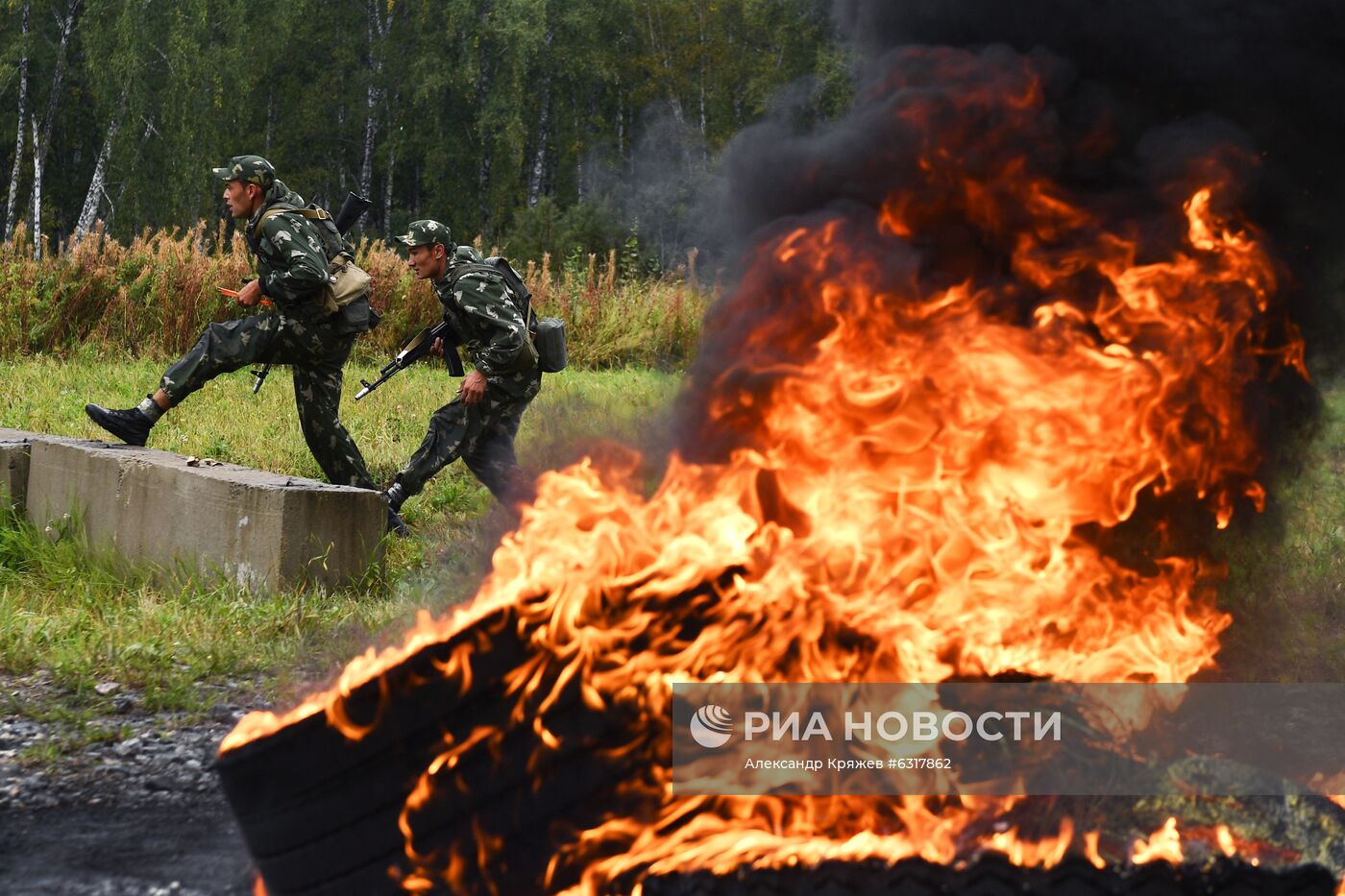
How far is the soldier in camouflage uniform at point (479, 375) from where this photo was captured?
7.09 metres

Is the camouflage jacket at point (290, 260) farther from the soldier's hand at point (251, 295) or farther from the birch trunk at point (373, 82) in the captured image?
the birch trunk at point (373, 82)

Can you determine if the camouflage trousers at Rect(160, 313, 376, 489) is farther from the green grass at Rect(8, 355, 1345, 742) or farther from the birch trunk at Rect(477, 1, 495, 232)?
the birch trunk at Rect(477, 1, 495, 232)

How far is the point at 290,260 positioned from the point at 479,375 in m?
1.11

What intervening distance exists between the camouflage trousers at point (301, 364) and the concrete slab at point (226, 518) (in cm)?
48

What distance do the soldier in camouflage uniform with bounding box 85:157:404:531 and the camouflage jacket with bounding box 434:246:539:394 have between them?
1.96 feet

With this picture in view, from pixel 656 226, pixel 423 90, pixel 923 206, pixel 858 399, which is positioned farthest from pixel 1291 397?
pixel 423 90

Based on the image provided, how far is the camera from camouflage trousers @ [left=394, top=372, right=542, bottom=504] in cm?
722

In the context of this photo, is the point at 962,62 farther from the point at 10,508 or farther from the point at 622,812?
the point at 10,508

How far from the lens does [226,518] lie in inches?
251

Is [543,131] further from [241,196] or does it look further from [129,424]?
[129,424]

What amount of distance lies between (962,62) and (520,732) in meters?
2.42

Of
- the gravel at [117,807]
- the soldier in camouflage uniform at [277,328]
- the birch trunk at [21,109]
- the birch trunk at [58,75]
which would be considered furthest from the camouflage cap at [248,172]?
the birch trunk at [21,109]

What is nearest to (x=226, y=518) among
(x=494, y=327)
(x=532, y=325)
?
(x=494, y=327)

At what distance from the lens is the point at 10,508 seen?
743cm
